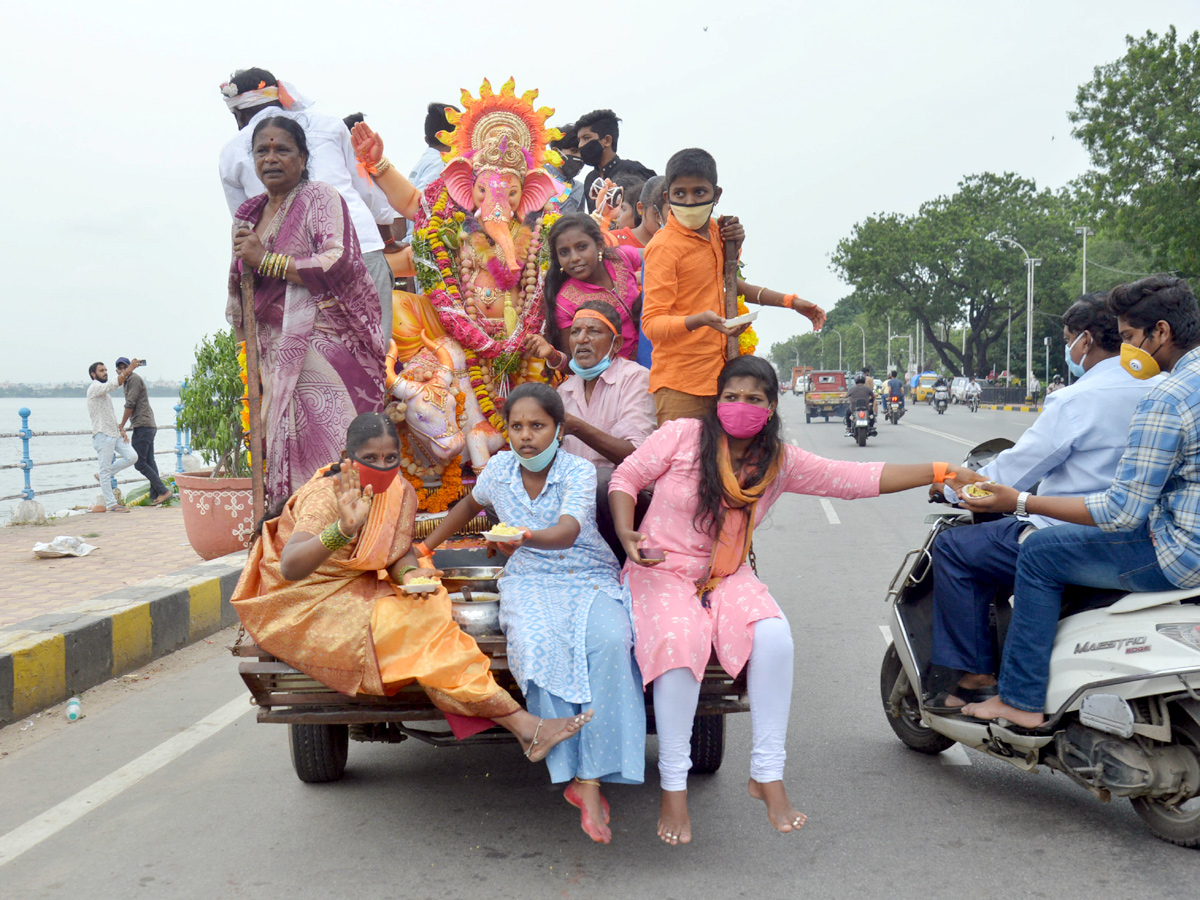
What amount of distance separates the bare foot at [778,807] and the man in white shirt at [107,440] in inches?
440

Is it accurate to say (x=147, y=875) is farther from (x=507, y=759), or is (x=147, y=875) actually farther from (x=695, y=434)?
(x=695, y=434)

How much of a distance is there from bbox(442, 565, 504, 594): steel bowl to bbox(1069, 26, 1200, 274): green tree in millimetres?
25651

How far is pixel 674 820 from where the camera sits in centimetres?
314

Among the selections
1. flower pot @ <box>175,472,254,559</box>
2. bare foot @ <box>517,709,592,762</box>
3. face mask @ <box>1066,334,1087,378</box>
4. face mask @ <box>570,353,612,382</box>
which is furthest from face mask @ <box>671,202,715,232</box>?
flower pot @ <box>175,472,254,559</box>

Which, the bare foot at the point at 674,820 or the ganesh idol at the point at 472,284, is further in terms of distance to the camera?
the ganesh idol at the point at 472,284

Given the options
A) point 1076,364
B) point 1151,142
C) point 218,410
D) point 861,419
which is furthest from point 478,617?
point 1151,142

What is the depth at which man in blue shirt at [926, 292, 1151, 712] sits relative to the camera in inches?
140

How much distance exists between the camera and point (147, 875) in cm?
317

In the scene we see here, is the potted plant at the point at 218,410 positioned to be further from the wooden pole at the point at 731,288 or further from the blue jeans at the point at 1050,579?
the blue jeans at the point at 1050,579

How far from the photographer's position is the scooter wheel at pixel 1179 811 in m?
3.12

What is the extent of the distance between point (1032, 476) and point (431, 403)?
275cm

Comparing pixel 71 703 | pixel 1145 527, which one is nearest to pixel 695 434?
pixel 1145 527

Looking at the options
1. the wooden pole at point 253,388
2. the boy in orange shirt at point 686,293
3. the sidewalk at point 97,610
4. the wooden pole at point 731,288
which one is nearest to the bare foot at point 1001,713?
the boy in orange shirt at point 686,293

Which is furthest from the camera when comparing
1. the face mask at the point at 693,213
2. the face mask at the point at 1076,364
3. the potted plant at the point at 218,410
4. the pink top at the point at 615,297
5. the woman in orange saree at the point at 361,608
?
the potted plant at the point at 218,410
